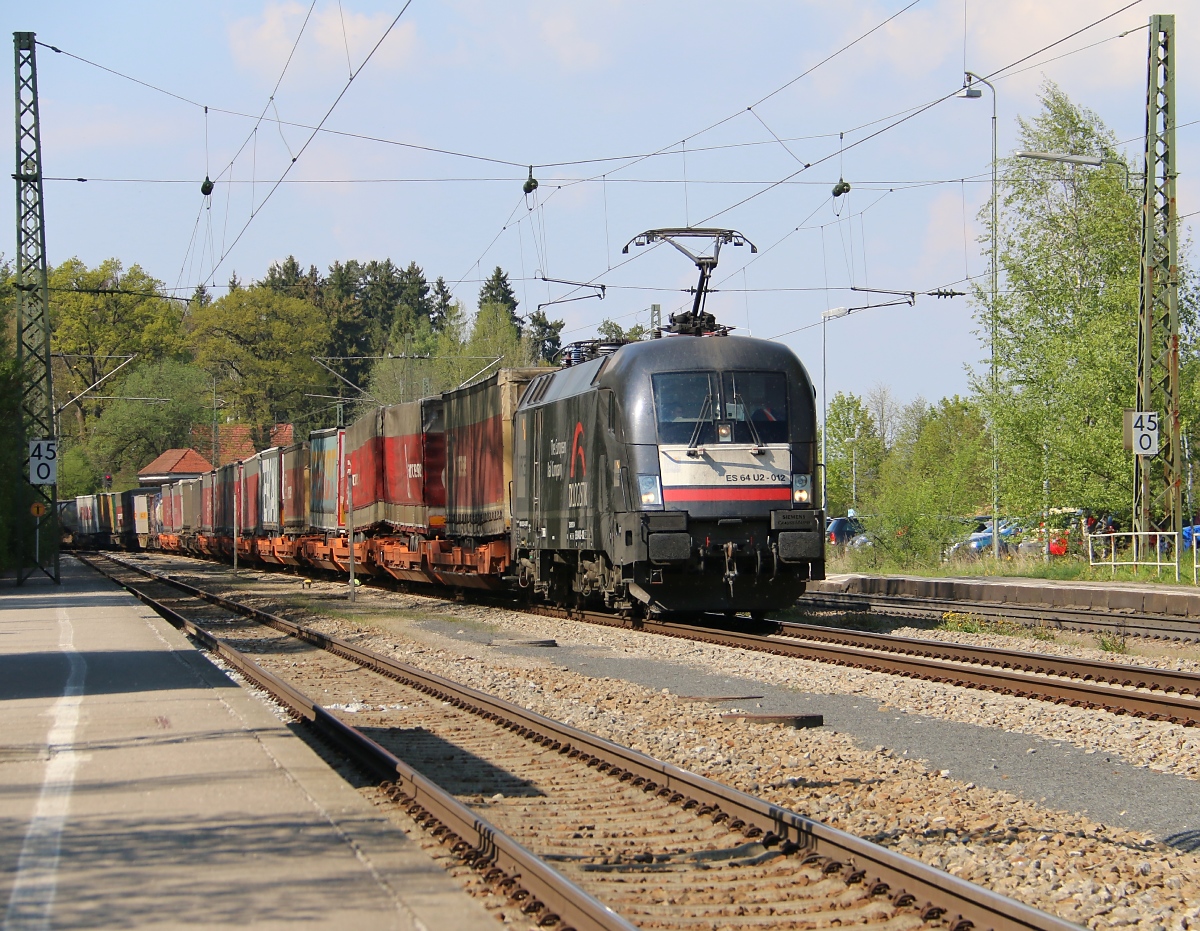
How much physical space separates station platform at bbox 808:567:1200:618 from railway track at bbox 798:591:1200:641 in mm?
255

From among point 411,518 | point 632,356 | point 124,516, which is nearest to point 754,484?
point 632,356

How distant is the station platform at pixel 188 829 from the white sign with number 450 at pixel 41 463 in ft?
70.3

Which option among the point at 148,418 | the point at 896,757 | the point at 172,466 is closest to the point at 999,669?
the point at 896,757

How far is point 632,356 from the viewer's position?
16.2 meters

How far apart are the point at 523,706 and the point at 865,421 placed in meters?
61.4

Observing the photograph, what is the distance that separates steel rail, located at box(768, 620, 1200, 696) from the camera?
11.3 meters

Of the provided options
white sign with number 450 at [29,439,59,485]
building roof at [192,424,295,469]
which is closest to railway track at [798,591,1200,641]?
white sign with number 450 at [29,439,59,485]

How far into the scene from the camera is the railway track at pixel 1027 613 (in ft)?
53.9

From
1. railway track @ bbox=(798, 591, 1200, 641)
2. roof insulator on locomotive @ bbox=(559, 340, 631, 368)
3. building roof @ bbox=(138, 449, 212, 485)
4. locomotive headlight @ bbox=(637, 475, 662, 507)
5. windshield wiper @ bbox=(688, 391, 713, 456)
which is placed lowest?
railway track @ bbox=(798, 591, 1200, 641)

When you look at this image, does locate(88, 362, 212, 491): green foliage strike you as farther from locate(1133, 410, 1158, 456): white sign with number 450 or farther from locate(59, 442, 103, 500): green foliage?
locate(1133, 410, 1158, 456): white sign with number 450

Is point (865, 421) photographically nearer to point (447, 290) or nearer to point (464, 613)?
point (464, 613)

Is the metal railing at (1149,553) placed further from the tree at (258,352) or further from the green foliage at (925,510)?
the tree at (258,352)

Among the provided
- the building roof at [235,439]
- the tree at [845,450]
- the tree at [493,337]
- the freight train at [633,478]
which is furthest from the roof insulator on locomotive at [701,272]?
the building roof at [235,439]

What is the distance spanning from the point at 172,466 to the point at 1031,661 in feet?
287
